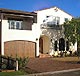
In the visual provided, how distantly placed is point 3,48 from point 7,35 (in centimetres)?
175

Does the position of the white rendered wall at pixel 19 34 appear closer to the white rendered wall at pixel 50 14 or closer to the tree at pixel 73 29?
the white rendered wall at pixel 50 14

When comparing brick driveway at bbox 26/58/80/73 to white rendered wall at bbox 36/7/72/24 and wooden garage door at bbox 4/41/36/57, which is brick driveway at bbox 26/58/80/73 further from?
white rendered wall at bbox 36/7/72/24

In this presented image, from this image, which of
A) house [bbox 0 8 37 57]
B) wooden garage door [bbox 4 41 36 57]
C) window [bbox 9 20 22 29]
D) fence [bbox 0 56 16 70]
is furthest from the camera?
window [bbox 9 20 22 29]

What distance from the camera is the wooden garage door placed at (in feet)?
103

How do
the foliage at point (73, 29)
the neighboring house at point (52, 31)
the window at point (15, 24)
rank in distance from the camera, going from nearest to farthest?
the window at point (15, 24), the foliage at point (73, 29), the neighboring house at point (52, 31)

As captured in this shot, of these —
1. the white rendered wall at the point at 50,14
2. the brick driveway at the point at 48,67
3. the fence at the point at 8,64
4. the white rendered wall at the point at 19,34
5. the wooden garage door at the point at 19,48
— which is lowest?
the brick driveway at the point at 48,67

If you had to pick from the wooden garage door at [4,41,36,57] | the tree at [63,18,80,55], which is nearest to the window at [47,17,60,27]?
the tree at [63,18,80,55]

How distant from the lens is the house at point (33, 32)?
31.5 meters

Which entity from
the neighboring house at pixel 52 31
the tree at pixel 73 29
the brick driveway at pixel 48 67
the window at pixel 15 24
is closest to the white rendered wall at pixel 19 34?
the window at pixel 15 24

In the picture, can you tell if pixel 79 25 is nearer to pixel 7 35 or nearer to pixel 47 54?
pixel 47 54

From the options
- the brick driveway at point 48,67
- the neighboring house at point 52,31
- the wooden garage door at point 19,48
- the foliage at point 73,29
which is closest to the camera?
the brick driveway at point 48,67

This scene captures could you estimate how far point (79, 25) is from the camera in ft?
115

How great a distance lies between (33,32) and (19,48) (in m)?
3.14

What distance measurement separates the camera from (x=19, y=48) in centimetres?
3228
